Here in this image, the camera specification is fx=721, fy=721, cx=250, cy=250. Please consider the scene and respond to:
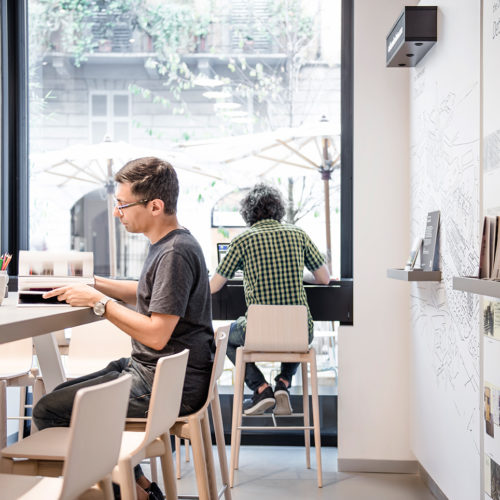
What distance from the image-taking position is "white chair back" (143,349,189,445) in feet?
5.94

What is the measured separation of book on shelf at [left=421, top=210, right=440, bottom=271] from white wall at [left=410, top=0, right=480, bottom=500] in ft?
0.16

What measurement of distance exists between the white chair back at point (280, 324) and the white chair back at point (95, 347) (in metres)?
0.79

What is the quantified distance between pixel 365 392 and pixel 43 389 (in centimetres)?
203

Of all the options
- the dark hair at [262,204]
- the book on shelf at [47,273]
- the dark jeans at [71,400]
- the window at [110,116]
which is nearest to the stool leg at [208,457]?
the dark jeans at [71,400]

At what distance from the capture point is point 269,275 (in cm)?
393

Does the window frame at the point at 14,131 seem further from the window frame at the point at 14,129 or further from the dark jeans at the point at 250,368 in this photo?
the dark jeans at the point at 250,368

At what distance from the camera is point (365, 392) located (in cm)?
404

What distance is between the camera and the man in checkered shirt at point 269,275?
392 cm

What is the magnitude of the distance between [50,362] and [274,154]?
2427 millimetres

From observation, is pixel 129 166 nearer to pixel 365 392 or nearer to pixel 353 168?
pixel 353 168

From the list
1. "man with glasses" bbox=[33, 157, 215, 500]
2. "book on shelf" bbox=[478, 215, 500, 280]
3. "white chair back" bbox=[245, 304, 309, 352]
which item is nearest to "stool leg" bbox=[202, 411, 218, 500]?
"man with glasses" bbox=[33, 157, 215, 500]

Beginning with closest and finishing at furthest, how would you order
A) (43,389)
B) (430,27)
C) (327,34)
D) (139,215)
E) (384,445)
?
1. (139,215)
2. (43,389)
3. (430,27)
4. (384,445)
5. (327,34)

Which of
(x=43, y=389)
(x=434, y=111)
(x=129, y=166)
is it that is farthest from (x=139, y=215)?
(x=434, y=111)

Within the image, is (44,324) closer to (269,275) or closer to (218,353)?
(218,353)
